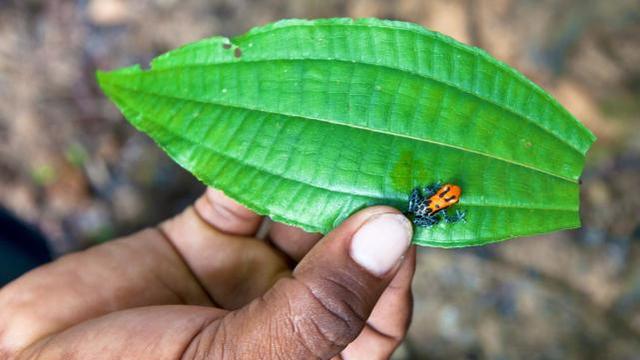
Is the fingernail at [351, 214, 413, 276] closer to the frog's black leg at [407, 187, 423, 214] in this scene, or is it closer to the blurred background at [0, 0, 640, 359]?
the frog's black leg at [407, 187, 423, 214]

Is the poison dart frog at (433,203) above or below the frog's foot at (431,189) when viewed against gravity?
below

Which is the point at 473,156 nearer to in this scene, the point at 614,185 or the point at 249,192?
the point at 249,192

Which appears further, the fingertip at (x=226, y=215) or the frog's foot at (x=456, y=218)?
the fingertip at (x=226, y=215)

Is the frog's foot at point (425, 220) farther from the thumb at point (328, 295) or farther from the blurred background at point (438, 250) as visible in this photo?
the blurred background at point (438, 250)

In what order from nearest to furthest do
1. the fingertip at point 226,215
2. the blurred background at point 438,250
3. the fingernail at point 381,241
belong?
1. the fingernail at point 381,241
2. the fingertip at point 226,215
3. the blurred background at point 438,250

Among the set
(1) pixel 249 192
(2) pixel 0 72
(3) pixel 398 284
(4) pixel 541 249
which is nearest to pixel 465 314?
(4) pixel 541 249

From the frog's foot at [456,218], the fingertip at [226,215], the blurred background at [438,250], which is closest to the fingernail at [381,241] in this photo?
the frog's foot at [456,218]

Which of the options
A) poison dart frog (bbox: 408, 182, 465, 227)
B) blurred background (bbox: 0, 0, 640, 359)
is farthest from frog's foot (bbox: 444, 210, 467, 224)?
blurred background (bbox: 0, 0, 640, 359)

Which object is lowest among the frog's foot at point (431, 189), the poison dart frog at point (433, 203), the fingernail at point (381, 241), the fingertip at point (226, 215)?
the fingertip at point (226, 215)

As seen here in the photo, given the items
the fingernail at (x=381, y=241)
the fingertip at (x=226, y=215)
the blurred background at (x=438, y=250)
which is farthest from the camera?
A: the blurred background at (x=438, y=250)
